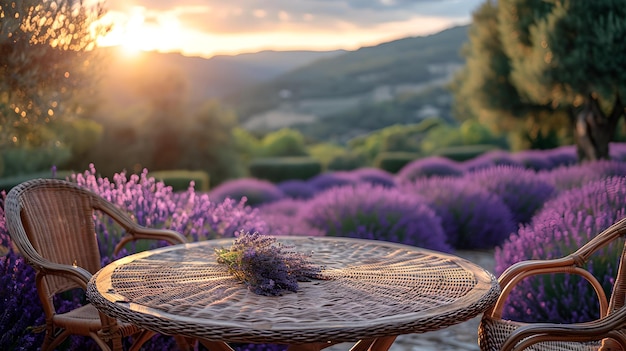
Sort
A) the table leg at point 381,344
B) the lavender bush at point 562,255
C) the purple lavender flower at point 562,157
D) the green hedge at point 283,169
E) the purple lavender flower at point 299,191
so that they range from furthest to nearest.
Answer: the green hedge at point 283,169
the purple lavender flower at point 562,157
the purple lavender flower at point 299,191
the lavender bush at point 562,255
the table leg at point 381,344

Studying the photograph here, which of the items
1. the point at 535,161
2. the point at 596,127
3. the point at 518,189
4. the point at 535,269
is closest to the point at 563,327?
the point at 535,269

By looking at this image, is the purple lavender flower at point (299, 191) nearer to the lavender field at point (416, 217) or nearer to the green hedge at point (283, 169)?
the lavender field at point (416, 217)

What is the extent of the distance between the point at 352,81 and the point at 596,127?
47.3 meters

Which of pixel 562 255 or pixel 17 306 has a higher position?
pixel 17 306

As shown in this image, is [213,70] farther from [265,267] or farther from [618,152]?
[265,267]

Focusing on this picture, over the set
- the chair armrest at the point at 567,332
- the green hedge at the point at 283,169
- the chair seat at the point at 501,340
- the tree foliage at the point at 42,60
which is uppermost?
the tree foliage at the point at 42,60

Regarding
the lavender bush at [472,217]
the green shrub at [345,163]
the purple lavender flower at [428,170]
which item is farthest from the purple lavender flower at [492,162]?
the green shrub at [345,163]

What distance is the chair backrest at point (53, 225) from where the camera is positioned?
8.29 ft

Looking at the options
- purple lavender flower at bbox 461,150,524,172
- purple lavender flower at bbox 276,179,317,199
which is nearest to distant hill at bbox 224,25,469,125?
purple lavender flower at bbox 461,150,524,172

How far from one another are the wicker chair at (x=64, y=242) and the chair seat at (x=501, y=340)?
1387mm

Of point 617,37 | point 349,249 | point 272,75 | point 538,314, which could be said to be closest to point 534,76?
point 617,37

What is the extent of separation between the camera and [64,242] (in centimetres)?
299

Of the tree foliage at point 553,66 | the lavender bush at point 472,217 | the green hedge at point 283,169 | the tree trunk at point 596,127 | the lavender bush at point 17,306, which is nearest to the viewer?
the lavender bush at point 17,306

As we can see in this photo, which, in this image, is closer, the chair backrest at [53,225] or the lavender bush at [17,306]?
the chair backrest at [53,225]
